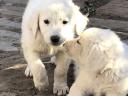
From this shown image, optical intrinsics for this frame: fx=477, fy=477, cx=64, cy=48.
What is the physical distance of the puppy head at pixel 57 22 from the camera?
21.2ft

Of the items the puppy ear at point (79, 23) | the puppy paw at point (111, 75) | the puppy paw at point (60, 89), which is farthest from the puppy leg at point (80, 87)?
the puppy ear at point (79, 23)

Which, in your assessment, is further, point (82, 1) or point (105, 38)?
point (82, 1)

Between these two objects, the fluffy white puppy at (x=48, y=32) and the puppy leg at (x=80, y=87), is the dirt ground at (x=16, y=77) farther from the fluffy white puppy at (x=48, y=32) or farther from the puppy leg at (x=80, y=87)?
the puppy leg at (x=80, y=87)

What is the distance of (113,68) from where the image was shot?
572 centimetres

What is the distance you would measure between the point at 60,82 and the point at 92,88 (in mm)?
884

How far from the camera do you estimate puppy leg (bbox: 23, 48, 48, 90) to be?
22.0 feet

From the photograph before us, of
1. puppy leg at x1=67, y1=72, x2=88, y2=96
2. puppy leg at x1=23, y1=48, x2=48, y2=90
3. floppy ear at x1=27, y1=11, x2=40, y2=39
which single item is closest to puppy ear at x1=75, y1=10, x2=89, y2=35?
floppy ear at x1=27, y1=11, x2=40, y2=39

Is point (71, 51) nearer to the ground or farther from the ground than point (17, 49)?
farther from the ground

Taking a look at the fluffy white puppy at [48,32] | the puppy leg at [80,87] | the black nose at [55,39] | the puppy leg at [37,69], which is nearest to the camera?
the puppy leg at [80,87]

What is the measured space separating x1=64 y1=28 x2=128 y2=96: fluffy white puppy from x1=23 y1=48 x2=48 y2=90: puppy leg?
72 cm

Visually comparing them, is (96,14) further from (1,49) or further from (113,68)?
(113,68)

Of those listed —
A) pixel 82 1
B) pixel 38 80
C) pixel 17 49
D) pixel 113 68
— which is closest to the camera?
pixel 113 68

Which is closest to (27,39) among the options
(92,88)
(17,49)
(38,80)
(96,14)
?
(38,80)

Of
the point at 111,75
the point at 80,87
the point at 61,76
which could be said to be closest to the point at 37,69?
the point at 61,76
